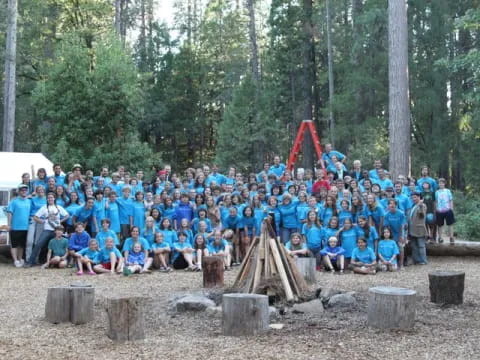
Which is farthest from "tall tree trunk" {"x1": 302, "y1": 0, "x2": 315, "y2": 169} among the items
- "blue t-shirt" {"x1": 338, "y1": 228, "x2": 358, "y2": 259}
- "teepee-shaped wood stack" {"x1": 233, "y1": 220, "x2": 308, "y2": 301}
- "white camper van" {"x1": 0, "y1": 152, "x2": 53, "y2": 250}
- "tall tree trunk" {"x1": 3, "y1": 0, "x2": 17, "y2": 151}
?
"teepee-shaped wood stack" {"x1": 233, "y1": 220, "x2": 308, "y2": 301}

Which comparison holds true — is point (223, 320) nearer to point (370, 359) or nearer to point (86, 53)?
point (370, 359)

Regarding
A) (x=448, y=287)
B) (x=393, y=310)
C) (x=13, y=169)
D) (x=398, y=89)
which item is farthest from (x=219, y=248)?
(x=13, y=169)

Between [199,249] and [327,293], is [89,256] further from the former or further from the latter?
[327,293]

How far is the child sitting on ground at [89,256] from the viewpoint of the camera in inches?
495

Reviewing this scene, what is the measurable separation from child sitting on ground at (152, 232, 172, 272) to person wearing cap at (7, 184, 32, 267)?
9.59 feet

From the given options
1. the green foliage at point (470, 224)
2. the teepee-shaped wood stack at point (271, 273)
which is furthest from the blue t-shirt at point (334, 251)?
the green foliage at point (470, 224)

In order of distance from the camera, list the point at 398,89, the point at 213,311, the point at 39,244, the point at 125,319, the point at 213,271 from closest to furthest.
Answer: the point at 125,319 → the point at 213,311 → the point at 213,271 → the point at 39,244 → the point at 398,89

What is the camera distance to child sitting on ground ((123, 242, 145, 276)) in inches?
493

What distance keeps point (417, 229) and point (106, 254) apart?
20.9 ft

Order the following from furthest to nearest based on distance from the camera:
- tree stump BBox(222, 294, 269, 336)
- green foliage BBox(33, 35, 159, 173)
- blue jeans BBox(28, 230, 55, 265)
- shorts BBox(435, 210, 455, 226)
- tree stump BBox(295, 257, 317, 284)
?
green foliage BBox(33, 35, 159, 173) < shorts BBox(435, 210, 455, 226) < blue jeans BBox(28, 230, 55, 265) < tree stump BBox(295, 257, 317, 284) < tree stump BBox(222, 294, 269, 336)

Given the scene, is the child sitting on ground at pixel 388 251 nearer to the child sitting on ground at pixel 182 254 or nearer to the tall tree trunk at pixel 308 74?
the child sitting on ground at pixel 182 254

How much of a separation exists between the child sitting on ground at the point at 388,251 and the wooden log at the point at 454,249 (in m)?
2.16

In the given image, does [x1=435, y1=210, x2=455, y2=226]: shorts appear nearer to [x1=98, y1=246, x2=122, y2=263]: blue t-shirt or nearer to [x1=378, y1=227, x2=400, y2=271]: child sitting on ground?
[x1=378, y1=227, x2=400, y2=271]: child sitting on ground

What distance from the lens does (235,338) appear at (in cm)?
704
